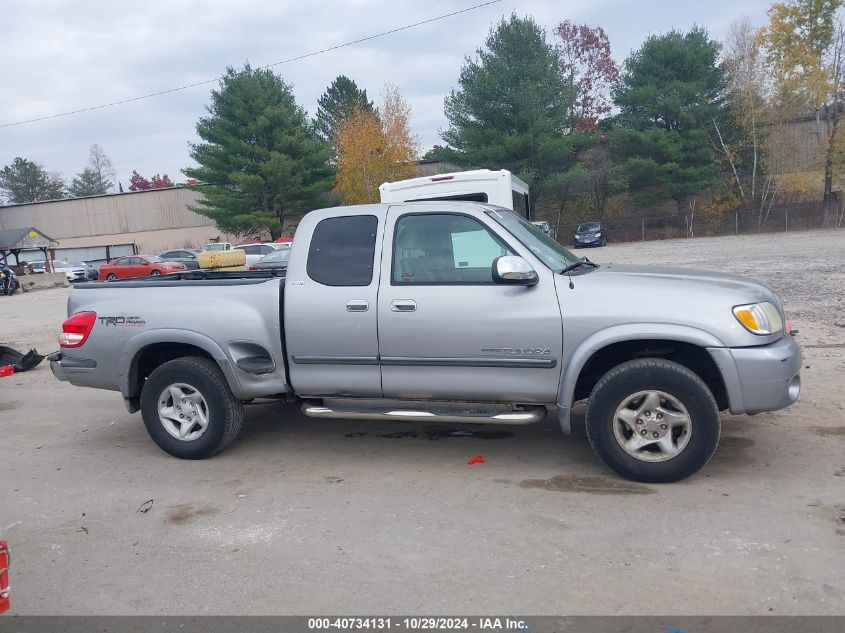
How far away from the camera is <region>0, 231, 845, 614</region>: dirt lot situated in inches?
133

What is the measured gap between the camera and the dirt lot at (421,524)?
339 cm

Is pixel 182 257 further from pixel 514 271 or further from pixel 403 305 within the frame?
pixel 514 271

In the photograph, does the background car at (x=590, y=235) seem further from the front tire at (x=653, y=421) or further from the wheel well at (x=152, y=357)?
the front tire at (x=653, y=421)

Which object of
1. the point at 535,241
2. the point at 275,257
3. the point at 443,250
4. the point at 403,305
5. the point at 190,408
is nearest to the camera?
the point at 403,305

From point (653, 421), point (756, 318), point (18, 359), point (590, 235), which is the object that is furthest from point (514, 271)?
point (590, 235)

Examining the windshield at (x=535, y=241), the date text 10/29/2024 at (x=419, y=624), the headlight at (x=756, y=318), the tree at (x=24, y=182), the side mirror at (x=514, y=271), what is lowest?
the date text 10/29/2024 at (x=419, y=624)

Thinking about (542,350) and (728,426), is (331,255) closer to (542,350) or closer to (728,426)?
(542,350)

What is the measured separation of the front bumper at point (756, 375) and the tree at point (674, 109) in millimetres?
40137

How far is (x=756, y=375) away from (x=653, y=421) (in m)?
0.68

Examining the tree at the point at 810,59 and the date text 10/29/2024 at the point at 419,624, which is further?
the tree at the point at 810,59

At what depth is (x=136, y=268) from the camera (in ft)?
104

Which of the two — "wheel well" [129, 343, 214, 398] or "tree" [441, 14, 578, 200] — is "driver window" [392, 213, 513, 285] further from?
"tree" [441, 14, 578, 200]

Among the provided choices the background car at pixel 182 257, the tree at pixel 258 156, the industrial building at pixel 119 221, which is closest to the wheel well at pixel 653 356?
the background car at pixel 182 257

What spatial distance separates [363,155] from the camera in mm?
44250
